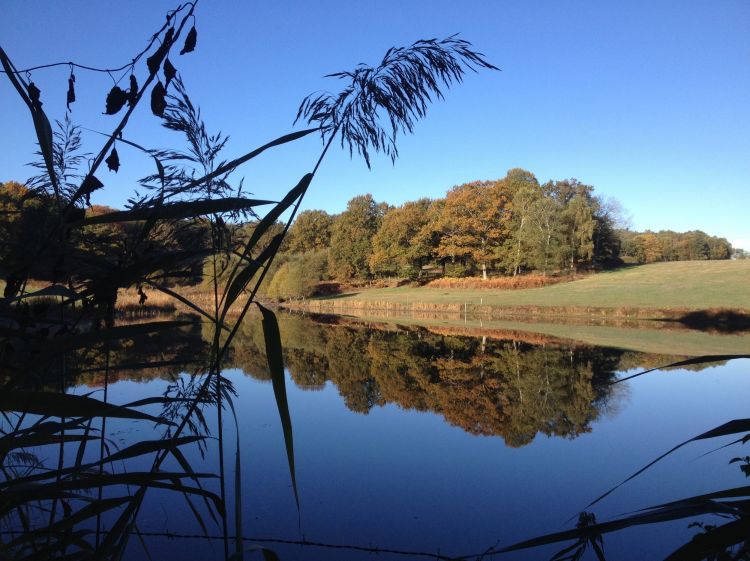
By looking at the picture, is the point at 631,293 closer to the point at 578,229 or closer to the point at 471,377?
the point at 578,229

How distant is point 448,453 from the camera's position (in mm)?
6312

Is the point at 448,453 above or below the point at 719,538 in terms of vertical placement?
below

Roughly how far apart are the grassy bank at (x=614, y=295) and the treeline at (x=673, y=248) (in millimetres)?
16715

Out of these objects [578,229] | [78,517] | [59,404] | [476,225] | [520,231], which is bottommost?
[78,517]

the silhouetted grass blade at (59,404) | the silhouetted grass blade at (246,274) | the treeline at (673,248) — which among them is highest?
the treeline at (673,248)

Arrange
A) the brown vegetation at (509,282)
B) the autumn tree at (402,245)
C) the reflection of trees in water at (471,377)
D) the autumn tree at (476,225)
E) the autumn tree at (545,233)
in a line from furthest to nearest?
the autumn tree at (402,245), the autumn tree at (476,225), the autumn tree at (545,233), the brown vegetation at (509,282), the reflection of trees in water at (471,377)

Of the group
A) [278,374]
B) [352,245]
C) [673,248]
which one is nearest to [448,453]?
[278,374]

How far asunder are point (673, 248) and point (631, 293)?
135ft

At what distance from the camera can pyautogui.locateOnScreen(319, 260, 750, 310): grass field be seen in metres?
28.2

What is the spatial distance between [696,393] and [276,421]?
25.6ft

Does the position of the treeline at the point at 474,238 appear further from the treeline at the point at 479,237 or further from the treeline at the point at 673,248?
the treeline at the point at 673,248

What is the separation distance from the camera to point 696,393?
32.6 ft

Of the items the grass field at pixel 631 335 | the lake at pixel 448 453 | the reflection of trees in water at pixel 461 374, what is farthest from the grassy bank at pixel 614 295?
the lake at pixel 448 453

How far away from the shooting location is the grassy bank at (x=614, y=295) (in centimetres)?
2761
